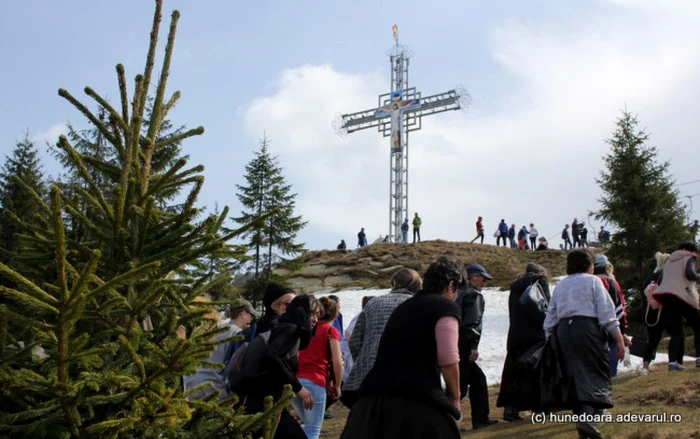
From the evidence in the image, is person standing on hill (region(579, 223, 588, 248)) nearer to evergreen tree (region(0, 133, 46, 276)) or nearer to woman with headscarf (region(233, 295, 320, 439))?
evergreen tree (region(0, 133, 46, 276))

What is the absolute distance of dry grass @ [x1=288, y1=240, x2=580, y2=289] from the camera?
3778 centimetres

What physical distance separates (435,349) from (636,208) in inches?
907

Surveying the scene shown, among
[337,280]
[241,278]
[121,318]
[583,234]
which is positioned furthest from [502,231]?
[121,318]

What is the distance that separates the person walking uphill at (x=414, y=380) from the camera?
4.25 metres

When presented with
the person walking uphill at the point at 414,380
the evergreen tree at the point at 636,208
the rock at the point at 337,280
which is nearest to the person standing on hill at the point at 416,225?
the rock at the point at 337,280

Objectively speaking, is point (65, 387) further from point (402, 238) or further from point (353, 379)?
point (402, 238)

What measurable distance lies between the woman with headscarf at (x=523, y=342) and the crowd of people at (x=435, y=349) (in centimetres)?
1

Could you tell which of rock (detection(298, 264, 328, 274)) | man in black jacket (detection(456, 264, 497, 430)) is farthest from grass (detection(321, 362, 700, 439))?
rock (detection(298, 264, 328, 274))

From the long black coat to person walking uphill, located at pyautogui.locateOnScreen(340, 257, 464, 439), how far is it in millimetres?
3676

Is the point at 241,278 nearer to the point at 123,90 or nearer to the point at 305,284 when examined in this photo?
the point at 305,284

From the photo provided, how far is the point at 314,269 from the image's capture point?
139ft

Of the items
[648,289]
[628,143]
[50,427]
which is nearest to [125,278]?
[50,427]

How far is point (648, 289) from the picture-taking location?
33.8 feet

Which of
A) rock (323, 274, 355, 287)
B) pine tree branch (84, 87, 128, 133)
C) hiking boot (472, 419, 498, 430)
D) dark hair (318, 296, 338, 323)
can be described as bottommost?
hiking boot (472, 419, 498, 430)
